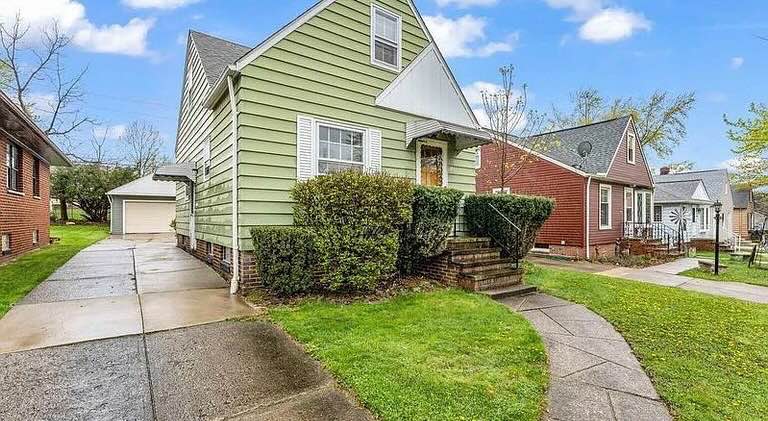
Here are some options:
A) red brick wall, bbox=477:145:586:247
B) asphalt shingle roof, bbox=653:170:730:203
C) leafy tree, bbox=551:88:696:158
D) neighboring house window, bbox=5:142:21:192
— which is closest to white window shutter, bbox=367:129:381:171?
red brick wall, bbox=477:145:586:247

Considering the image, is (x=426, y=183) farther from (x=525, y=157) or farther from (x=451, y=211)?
(x=525, y=157)

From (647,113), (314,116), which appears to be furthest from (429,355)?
(647,113)

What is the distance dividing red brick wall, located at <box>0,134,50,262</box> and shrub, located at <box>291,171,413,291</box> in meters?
8.81

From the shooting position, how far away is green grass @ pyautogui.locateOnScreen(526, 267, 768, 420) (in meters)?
3.21

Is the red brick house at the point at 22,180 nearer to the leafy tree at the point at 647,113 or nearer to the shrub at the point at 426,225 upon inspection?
the shrub at the point at 426,225

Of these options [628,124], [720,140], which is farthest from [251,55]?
[720,140]

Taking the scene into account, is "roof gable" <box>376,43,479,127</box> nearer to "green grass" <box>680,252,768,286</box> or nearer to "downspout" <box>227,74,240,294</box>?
"downspout" <box>227,74,240,294</box>

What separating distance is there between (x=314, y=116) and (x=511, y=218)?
4599 mm

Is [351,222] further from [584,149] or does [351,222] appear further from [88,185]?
[88,185]

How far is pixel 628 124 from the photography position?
17.0 m

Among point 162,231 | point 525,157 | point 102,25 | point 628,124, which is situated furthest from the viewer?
point 162,231

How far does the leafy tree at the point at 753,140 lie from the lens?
18.5 m

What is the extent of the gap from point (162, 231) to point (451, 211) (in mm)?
21569

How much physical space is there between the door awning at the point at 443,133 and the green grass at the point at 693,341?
133 inches
